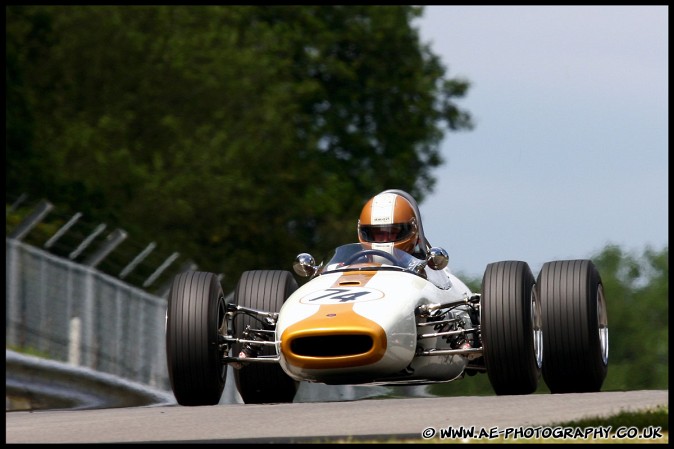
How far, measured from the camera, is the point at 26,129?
1428 inches

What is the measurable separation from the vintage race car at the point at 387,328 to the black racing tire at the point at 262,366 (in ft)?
0.04

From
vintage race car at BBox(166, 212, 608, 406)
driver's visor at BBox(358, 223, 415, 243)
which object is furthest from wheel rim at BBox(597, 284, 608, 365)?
driver's visor at BBox(358, 223, 415, 243)

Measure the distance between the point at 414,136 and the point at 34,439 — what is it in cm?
3943

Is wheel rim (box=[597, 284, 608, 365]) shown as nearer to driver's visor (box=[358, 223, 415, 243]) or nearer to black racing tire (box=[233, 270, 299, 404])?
driver's visor (box=[358, 223, 415, 243])

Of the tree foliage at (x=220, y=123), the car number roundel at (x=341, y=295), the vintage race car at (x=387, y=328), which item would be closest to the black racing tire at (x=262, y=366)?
the vintage race car at (x=387, y=328)

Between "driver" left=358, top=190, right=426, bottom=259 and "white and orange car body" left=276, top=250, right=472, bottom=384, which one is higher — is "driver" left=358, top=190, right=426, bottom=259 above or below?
above

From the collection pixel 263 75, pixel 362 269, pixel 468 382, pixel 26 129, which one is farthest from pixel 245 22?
pixel 362 269

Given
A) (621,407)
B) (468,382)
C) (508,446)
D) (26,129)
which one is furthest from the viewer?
(26,129)

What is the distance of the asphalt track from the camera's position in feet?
32.8

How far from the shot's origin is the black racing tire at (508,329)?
12617 mm

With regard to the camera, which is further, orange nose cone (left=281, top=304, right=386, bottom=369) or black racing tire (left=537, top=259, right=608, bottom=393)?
black racing tire (left=537, top=259, right=608, bottom=393)

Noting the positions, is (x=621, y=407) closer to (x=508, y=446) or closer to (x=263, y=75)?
(x=508, y=446)

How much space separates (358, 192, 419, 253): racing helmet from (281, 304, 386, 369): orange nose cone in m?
1.98

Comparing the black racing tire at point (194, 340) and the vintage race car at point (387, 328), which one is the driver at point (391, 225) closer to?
the vintage race car at point (387, 328)
